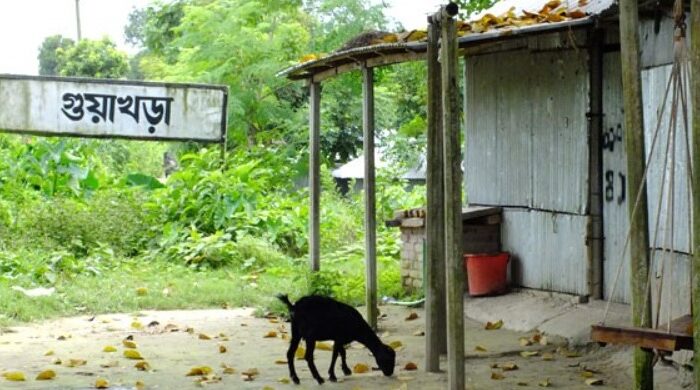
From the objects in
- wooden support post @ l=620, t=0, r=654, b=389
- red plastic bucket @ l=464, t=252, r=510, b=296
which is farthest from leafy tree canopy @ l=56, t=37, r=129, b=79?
wooden support post @ l=620, t=0, r=654, b=389

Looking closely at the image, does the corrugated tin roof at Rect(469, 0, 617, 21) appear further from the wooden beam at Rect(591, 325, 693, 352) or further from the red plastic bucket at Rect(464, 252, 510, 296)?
the wooden beam at Rect(591, 325, 693, 352)

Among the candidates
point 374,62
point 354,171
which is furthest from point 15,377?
A: point 354,171

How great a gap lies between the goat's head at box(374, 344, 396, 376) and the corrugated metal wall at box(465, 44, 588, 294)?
327 centimetres

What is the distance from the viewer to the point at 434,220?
955cm

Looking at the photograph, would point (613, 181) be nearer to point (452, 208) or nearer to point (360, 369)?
point (360, 369)

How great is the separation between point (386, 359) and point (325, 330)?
57 centimetres

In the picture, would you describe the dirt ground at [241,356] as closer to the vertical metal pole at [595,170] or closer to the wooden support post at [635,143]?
the vertical metal pole at [595,170]

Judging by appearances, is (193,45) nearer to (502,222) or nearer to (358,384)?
(502,222)

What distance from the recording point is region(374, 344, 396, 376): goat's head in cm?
935

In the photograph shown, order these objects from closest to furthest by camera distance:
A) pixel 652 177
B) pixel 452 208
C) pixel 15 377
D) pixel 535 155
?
1. pixel 452 208
2. pixel 652 177
3. pixel 15 377
4. pixel 535 155

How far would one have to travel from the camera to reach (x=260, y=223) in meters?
19.3

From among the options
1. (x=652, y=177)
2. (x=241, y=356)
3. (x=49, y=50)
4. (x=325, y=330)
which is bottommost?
(x=241, y=356)

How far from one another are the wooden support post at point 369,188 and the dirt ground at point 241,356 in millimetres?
482

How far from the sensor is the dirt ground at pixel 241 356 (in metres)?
9.09
